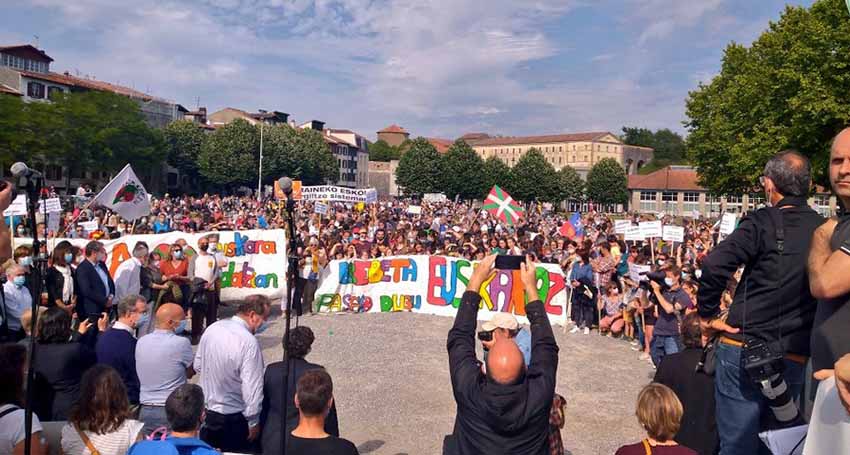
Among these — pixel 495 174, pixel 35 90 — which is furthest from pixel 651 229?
pixel 495 174

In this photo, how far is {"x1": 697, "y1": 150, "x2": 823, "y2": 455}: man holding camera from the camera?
3285mm

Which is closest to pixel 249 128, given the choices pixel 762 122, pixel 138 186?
pixel 762 122

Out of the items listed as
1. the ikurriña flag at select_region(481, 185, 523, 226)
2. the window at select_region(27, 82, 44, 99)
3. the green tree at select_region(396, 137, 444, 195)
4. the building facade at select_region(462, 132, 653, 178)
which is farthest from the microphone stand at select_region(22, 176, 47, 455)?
the building facade at select_region(462, 132, 653, 178)

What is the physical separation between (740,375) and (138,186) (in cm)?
1279

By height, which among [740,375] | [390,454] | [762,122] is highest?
[762,122]

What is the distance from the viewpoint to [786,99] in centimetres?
2945

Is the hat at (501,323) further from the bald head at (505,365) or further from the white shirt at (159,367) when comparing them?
the white shirt at (159,367)

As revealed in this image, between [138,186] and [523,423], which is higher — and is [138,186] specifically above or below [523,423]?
above

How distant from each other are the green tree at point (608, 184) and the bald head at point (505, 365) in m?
95.1

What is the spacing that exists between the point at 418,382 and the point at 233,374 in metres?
4.70

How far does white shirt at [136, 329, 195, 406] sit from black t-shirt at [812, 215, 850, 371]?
436cm

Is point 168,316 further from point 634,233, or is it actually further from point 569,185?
point 569,185

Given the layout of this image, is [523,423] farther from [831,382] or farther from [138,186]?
[138,186]

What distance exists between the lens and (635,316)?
40.1ft
